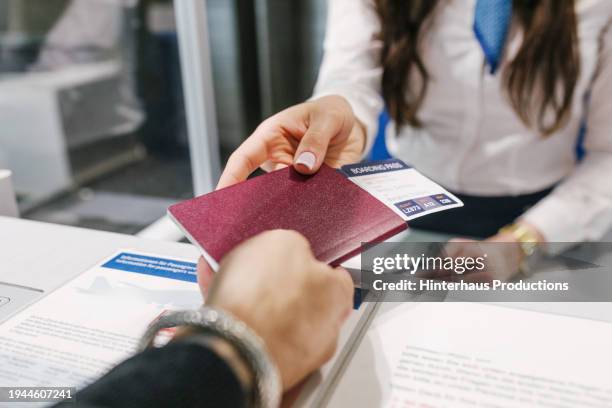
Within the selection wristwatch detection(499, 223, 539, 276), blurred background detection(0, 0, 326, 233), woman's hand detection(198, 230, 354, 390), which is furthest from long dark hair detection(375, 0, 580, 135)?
blurred background detection(0, 0, 326, 233)

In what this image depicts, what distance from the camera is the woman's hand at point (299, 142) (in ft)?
1.84

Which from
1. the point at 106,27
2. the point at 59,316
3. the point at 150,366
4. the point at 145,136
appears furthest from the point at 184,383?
the point at 145,136

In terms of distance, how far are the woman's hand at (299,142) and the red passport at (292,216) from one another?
5 cm

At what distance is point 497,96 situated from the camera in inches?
37.2

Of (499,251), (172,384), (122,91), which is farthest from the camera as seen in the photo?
(122,91)

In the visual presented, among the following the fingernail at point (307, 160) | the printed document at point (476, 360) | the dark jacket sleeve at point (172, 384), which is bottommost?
the printed document at point (476, 360)

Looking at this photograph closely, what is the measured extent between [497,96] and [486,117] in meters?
0.05

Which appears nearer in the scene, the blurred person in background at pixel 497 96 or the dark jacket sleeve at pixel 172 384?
the dark jacket sleeve at pixel 172 384

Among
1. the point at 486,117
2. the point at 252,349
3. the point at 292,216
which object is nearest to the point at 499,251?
the point at 486,117

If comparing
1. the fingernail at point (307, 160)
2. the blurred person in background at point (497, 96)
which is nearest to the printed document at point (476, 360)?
the fingernail at point (307, 160)

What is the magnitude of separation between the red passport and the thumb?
0.02 meters

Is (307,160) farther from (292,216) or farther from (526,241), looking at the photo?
(526,241)

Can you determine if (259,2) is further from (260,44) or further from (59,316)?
(59,316)

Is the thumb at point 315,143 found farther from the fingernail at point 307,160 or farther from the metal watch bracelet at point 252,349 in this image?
the metal watch bracelet at point 252,349
